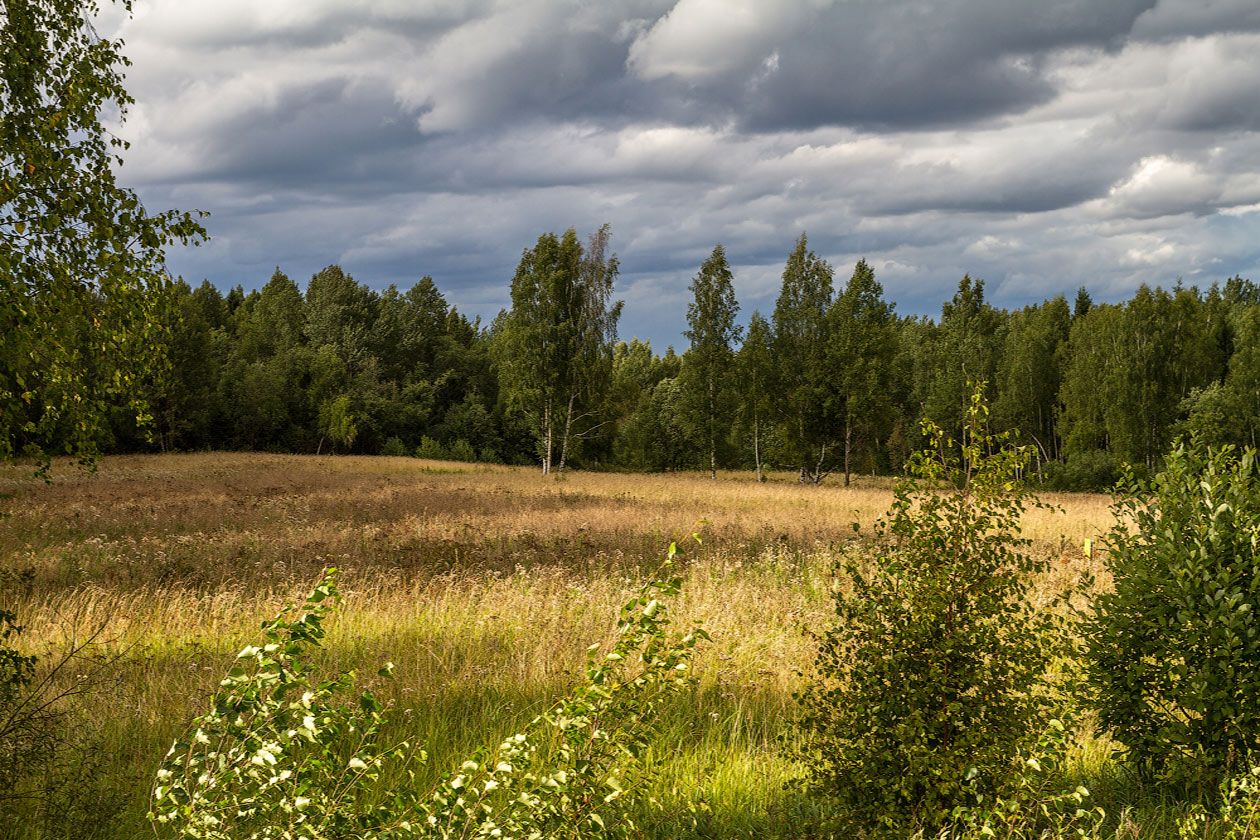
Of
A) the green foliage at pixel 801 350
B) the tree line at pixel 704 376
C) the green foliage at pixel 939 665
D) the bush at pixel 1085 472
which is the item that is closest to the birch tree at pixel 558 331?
the tree line at pixel 704 376

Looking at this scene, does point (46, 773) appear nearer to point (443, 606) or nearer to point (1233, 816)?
point (443, 606)

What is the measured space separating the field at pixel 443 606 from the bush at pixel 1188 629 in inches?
21.3

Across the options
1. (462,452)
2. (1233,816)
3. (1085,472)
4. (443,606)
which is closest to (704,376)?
(462,452)

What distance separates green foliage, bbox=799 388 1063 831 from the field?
1.95 ft

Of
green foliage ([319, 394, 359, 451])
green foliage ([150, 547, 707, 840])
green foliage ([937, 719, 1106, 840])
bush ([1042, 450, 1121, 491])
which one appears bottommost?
bush ([1042, 450, 1121, 491])

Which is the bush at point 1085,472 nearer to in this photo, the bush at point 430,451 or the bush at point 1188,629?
the bush at point 430,451

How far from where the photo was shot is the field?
4.96 meters

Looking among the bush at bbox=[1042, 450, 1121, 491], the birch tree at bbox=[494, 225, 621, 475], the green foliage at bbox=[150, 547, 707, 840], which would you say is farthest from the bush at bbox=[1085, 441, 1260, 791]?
the bush at bbox=[1042, 450, 1121, 491]

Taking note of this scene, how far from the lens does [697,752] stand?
5051mm

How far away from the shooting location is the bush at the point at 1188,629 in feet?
14.0

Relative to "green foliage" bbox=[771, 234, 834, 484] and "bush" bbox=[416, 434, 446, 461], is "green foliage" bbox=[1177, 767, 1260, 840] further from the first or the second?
"bush" bbox=[416, 434, 446, 461]

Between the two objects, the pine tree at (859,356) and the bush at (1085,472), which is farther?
the bush at (1085,472)

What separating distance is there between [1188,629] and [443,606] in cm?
664

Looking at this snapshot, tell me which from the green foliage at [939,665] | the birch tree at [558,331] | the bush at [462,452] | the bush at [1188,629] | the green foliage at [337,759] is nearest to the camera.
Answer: the green foliage at [337,759]
